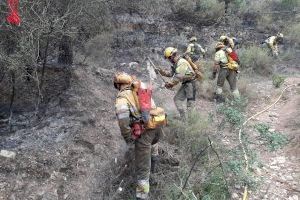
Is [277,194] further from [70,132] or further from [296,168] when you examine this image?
[70,132]

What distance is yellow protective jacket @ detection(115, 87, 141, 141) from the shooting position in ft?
17.9

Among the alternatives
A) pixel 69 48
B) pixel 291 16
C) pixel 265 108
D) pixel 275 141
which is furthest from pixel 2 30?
pixel 291 16

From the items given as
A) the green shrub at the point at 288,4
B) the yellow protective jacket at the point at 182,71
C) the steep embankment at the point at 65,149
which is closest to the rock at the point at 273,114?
the yellow protective jacket at the point at 182,71

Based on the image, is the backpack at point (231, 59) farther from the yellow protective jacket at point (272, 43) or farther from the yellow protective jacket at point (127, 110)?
the yellow protective jacket at point (272, 43)

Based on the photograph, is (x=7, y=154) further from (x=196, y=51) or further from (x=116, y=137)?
(x=196, y=51)

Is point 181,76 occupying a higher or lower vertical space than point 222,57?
lower

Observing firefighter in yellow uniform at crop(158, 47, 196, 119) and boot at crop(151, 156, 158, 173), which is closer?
boot at crop(151, 156, 158, 173)

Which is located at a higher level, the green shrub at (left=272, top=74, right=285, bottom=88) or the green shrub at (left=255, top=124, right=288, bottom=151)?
the green shrub at (left=272, top=74, right=285, bottom=88)

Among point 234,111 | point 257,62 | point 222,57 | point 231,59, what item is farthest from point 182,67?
point 257,62

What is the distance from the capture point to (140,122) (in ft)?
18.6

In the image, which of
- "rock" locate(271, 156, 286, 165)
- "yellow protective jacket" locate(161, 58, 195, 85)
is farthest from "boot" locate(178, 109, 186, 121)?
"rock" locate(271, 156, 286, 165)

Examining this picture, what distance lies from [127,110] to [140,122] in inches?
11.9

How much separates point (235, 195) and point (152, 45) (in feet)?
27.7

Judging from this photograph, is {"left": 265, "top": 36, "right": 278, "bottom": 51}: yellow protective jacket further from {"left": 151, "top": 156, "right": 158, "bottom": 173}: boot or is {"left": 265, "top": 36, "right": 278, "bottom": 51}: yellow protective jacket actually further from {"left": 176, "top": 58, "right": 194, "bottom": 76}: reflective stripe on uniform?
{"left": 151, "top": 156, "right": 158, "bottom": 173}: boot
